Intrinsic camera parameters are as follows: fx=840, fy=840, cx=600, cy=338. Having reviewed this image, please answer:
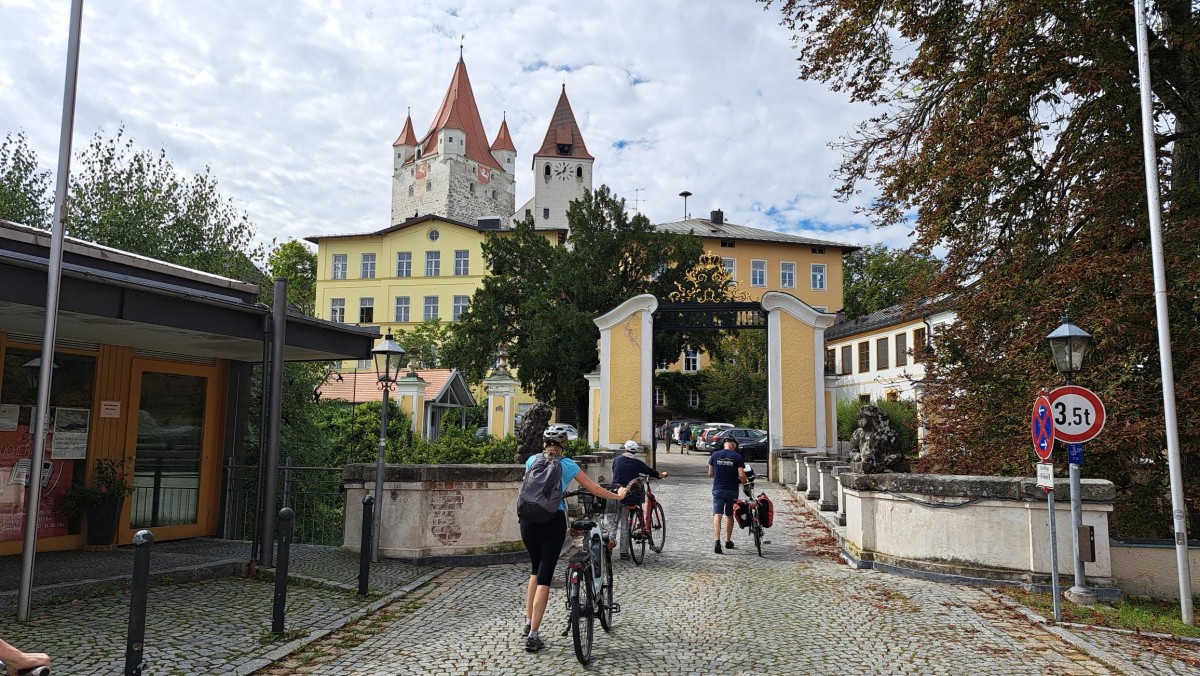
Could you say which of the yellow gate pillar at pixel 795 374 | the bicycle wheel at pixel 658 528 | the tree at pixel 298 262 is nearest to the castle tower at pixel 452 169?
the tree at pixel 298 262

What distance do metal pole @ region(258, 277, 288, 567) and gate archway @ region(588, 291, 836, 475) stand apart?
1610 cm

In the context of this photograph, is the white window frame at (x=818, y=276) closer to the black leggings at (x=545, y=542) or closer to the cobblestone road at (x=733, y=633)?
the cobblestone road at (x=733, y=633)

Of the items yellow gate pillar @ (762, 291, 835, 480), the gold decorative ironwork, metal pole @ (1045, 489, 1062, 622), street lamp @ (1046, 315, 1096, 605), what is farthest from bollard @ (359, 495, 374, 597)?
the gold decorative ironwork

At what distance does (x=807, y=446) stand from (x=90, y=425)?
755 inches

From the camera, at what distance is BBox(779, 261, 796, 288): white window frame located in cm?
6225

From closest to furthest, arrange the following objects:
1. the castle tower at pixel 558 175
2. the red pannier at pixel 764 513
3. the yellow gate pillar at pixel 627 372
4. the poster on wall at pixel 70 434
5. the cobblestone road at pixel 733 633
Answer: the cobblestone road at pixel 733 633, the poster on wall at pixel 70 434, the red pannier at pixel 764 513, the yellow gate pillar at pixel 627 372, the castle tower at pixel 558 175

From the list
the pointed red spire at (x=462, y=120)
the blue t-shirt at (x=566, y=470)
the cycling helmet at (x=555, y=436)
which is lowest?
the blue t-shirt at (x=566, y=470)

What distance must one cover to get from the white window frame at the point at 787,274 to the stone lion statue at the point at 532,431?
168 feet

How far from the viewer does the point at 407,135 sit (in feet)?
364

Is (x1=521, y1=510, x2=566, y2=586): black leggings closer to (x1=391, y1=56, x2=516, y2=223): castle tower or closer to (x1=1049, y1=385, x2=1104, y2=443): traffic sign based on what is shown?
(x1=1049, y1=385, x2=1104, y2=443): traffic sign

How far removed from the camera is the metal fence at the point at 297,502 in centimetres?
1162

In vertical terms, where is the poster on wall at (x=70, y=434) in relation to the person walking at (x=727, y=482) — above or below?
above

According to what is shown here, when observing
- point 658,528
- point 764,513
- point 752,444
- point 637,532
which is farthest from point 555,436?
point 752,444

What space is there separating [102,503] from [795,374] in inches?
754
